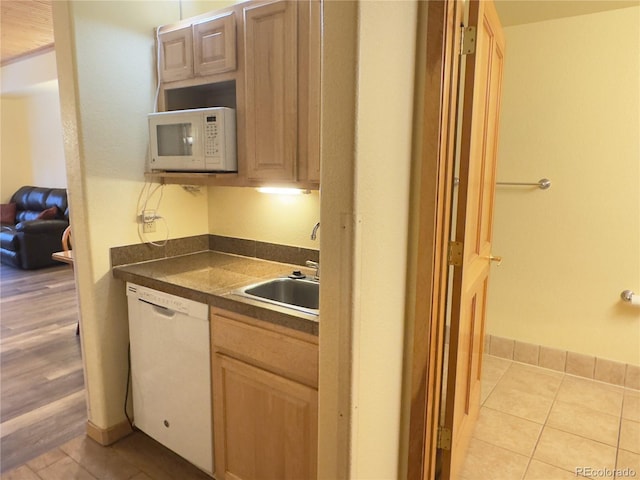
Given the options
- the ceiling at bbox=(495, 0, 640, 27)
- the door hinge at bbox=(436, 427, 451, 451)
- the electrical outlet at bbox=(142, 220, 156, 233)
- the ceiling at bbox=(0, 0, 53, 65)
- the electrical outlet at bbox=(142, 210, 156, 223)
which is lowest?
the door hinge at bbox=(436, 427, 451, 451)

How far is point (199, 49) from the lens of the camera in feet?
6.92

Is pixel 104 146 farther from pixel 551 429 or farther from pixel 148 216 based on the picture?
pixel 551 429

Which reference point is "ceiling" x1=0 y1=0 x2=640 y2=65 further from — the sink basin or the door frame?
the sink basin

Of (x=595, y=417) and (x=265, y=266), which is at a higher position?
(x=265, y=266)

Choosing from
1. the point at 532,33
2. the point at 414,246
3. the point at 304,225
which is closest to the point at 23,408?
the point at 304,225

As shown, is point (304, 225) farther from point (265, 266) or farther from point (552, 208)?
point (552, 208)

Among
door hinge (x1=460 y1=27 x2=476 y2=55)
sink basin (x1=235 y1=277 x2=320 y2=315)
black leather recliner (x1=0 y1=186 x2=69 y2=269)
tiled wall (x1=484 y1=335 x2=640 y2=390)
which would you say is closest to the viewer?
door hinge (x1=460 y1=27 x2=476 y2=55)

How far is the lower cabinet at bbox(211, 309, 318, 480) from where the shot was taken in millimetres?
1575

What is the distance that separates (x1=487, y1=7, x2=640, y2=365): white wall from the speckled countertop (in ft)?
5.55

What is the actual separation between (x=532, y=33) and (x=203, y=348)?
272 centimetres

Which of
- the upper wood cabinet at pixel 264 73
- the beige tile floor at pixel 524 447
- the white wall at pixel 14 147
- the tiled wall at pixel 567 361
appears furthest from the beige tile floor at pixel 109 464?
the white wall at pixel 14 147

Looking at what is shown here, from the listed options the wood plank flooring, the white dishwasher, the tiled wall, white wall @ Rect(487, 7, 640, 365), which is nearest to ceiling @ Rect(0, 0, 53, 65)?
the wood plank flooring

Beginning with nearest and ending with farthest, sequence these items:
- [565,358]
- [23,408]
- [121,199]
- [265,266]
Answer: [121,199], [265,266], [23,408], [565,358]

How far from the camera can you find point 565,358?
2.96 m
